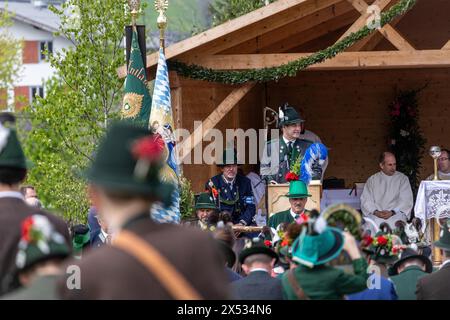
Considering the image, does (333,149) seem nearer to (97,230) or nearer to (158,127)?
(158,127)

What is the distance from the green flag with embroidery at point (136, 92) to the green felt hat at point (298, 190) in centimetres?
263

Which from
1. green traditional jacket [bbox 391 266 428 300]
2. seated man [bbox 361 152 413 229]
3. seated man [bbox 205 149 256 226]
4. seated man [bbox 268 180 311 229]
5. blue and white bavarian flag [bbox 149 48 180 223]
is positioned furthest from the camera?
seated man [bbox 361 152 413 229]

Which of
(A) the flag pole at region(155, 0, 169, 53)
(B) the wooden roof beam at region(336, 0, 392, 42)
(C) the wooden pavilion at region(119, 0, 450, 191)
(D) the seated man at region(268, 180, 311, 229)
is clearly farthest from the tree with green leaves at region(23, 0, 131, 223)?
(D) the seated man at region(268, 180, 311, 229)

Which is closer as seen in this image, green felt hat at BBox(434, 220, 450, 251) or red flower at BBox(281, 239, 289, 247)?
red flower at BBox(281, 239, 289, 247)

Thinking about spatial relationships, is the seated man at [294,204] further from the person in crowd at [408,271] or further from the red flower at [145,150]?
the red flower at [145,150]

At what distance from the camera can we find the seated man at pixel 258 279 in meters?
7.07

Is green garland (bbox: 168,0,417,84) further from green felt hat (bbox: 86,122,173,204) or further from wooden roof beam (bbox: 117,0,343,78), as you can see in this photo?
green felt hat (bbox: 86,122,173,204)

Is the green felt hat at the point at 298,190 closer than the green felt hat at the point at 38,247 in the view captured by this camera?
No

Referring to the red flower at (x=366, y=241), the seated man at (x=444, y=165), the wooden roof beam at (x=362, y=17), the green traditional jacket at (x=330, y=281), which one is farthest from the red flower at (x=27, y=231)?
the seated man at (x=444, y=165)

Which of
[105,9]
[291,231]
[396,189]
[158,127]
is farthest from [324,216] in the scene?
[105,9]

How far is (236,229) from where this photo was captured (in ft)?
44.0

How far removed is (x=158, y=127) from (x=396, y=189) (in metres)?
4.28

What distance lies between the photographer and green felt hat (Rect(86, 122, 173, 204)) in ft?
14.1

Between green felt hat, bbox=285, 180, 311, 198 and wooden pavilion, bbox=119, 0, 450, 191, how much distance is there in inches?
111
